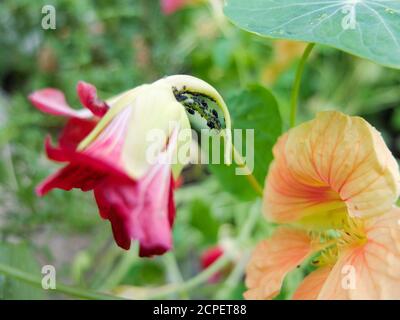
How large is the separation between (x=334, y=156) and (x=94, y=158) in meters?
0.14

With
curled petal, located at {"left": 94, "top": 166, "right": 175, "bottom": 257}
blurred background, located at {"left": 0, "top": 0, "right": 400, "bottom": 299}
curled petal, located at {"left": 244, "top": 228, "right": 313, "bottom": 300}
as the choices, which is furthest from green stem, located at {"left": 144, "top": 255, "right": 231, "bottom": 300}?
curled petal, located at {"left": 94, "top": 166, "right": 175, "bottom": 257}

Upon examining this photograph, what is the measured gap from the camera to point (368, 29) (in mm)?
344

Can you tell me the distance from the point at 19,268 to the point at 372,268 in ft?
1.05

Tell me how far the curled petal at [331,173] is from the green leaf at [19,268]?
0.24 m

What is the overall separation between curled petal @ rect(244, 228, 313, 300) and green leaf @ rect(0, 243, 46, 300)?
21 cm

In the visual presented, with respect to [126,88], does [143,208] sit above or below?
below

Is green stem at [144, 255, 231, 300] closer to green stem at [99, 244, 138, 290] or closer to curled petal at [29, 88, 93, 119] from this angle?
green stem at [99, 244, 138, 290]

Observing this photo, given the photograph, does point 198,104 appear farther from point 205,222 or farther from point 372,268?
point 205,222

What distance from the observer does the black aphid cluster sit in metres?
0.33

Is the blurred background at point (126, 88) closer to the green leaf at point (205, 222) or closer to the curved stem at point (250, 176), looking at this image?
the green leaf at point (205, 222)

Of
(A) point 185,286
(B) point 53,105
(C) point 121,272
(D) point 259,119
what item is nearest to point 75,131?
(B) point 53,105

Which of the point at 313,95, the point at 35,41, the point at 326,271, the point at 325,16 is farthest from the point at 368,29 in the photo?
the point at 35,41

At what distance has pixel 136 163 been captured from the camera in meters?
0.29

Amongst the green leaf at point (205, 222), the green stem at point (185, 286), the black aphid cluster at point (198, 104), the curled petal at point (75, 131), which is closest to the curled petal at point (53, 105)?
the curled petal at point (75, 131)
